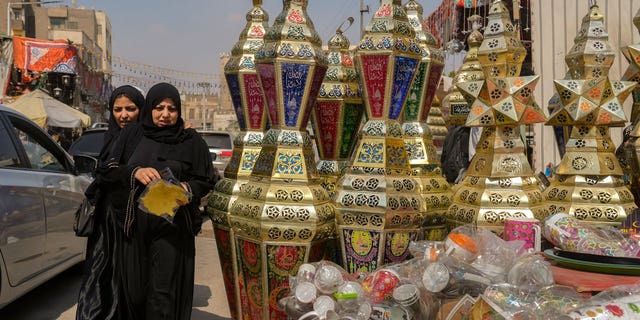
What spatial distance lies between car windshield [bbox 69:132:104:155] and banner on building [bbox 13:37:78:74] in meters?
8.91

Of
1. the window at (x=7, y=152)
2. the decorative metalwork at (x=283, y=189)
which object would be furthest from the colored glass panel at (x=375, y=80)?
the window at (x=7, y=152)

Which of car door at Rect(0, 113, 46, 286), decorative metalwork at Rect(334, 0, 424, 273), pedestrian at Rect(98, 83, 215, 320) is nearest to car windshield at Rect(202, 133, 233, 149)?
car door at Rect(0, 113, 46, 286)

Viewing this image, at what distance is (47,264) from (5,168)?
0.82m

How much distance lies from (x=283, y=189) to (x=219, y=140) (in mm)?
7088

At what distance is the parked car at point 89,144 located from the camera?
689 centimetres

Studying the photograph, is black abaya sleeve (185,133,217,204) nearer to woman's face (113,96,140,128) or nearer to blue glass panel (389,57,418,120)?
woman's face (113,96,140,128)

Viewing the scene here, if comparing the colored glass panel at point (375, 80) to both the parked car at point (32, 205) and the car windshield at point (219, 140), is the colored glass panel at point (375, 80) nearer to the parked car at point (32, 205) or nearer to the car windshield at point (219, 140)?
the parked car at point (32, 205)

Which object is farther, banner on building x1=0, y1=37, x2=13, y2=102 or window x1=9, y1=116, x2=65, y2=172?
banner on building x1=0, y1=37, x2=13, y2=102

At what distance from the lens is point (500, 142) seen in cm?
274

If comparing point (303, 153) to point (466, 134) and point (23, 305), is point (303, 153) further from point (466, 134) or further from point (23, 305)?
point (466, 134)

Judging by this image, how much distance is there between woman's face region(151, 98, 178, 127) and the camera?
8.10 ft

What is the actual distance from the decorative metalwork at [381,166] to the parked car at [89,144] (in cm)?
513

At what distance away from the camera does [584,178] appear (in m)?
2.88

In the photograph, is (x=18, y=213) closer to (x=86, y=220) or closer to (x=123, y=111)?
(x=86, y=220)
